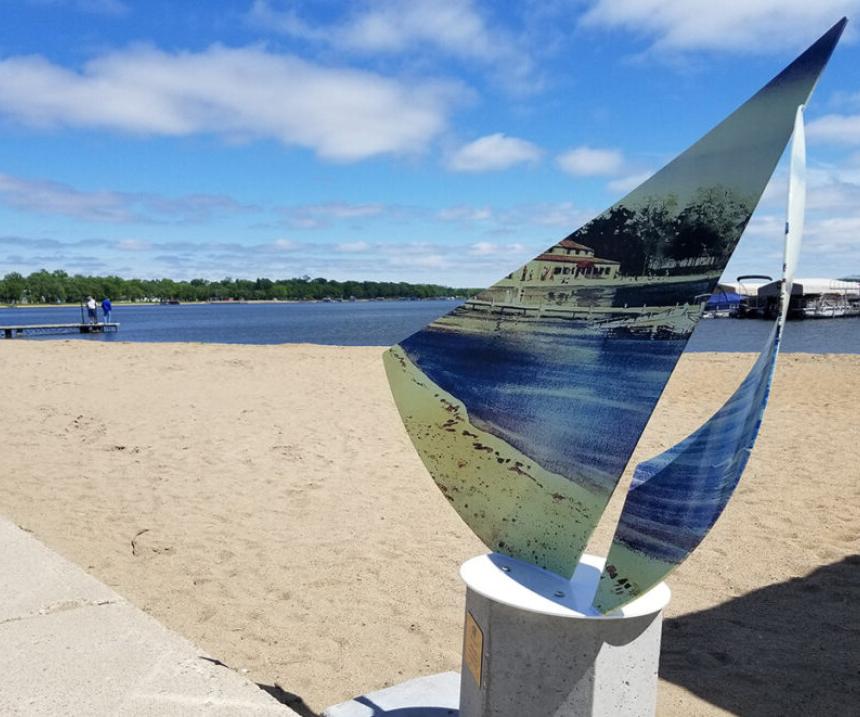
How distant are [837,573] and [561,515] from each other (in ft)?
11.6

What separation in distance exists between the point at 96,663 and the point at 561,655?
2.06 metres

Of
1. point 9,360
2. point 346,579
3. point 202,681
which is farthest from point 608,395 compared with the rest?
point 9,360

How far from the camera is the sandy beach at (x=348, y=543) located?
3.99 metres

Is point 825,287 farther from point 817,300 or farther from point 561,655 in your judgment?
point 561,655

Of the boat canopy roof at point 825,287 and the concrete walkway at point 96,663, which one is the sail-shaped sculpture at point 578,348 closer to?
the concrete walkway at point 96,663

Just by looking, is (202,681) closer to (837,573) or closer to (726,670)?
(726,670)

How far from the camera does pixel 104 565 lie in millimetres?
A: 5020

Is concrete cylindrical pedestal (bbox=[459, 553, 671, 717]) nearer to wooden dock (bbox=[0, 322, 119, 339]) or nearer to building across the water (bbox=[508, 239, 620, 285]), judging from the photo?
building across the water (bbox=[508, 239, 620, 285])

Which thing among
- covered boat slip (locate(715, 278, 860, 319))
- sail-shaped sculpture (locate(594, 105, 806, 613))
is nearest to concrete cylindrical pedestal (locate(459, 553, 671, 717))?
sail-shaped sculpture (locate(594, 105, 806, 613))

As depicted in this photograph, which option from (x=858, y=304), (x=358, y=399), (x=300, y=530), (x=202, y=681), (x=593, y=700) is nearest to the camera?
(x=593, y=700)

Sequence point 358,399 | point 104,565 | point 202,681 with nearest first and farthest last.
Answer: point 202,681 < point 104,565 < point 358,399

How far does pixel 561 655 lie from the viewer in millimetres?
2486

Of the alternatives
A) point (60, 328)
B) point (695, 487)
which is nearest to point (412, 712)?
point (695, 487)

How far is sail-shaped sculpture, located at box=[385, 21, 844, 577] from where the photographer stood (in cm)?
249
